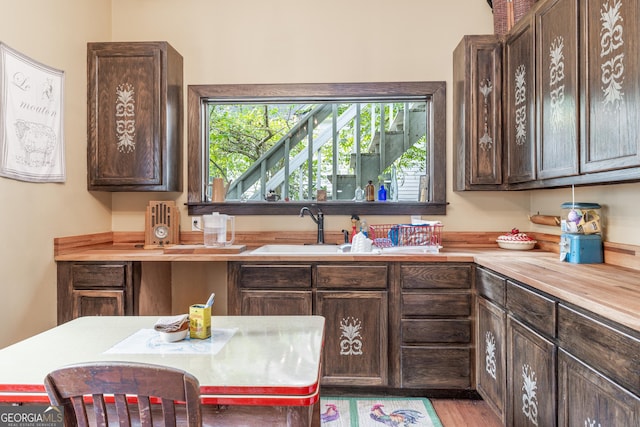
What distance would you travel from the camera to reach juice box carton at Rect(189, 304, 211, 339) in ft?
4.05

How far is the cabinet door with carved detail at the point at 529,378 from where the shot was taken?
1580 mm

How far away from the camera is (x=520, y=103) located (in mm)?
2451

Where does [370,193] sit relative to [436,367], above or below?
above

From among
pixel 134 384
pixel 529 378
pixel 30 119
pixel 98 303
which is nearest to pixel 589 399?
pixel 529 378

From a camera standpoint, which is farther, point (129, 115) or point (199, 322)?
point (129, 115)

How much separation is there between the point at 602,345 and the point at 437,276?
1211mm

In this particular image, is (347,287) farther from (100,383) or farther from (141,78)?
(141,78)

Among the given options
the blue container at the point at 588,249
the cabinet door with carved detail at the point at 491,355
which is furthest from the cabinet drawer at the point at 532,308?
the blue container at the point at 588,249

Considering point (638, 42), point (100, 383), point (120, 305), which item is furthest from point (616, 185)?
point (120, 305)

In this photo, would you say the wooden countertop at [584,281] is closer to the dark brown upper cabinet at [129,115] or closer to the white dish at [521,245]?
the white dish at [521,245]

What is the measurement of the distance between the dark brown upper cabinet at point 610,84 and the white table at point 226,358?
1.36 m

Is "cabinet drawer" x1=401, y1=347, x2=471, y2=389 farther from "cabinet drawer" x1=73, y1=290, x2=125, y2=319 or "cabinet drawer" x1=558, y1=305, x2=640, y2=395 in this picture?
"cabinet drawer" x1=73, y1=290, x2=125, y2=319

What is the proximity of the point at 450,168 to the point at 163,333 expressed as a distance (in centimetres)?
244

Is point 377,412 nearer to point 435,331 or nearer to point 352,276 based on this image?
point 435,331
